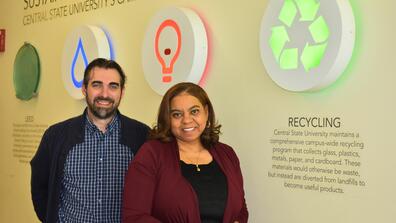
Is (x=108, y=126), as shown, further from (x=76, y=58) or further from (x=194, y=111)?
(x=76, y=58)

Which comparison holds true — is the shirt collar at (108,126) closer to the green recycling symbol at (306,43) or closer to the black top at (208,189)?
the black top at (208,189)

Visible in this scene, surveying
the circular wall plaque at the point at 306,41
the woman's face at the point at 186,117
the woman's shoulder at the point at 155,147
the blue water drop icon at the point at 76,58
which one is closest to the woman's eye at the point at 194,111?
the woman's face at the point at 186,117

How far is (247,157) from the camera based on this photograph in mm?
2176

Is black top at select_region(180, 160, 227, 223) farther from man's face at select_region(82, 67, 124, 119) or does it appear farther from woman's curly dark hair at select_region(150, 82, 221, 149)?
man's face at select_region(82, 67, 124, 119)

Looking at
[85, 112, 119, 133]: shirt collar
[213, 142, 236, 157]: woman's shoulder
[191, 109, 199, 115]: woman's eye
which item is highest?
[191, 109, 199, 115]: woman's eye

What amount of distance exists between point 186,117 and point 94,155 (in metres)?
0.43

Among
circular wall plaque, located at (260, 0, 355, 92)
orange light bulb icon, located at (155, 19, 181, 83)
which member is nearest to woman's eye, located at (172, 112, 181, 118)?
circular wall plaque, located at (260, 0, 355, 92)

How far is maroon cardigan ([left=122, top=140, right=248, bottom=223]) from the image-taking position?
169 centimetres

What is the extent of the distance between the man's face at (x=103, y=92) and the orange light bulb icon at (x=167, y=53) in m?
0.40

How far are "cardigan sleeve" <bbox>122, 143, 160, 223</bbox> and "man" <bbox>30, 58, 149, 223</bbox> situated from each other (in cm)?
28

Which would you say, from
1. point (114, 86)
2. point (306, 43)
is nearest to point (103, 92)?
point (114, 86)

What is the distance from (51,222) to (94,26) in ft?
4.20

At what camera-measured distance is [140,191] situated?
1701 millimetres

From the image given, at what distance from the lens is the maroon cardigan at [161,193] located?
1.69 metres
